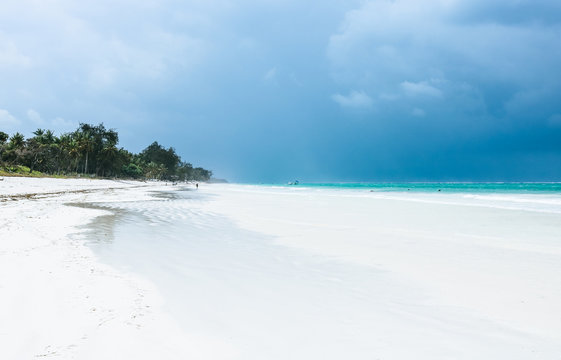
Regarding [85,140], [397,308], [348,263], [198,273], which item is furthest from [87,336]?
[85,140]

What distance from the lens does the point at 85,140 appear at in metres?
101

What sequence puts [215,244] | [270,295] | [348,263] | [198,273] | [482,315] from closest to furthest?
[482,315]
[270,295]
[198,273]
[348,263]
[215,244]

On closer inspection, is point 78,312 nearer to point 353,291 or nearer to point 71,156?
point 353,291

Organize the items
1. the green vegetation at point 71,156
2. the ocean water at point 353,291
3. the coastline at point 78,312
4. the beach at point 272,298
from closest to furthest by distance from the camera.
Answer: the coastline at point 78,312
the beach at point 272,298
the ocean water at point 353,291
the green vegetation at point 71,156

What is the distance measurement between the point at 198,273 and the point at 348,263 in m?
3.73

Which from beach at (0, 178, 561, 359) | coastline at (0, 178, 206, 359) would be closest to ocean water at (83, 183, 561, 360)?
beach at (0, 178, 561, 359)

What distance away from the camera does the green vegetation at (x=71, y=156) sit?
81.3 m

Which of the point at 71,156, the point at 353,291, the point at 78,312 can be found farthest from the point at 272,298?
the point at 71,156

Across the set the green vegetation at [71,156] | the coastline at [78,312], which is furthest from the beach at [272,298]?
the green vegetation at [71,156]

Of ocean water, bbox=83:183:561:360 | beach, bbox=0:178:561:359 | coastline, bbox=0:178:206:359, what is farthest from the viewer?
ocean water, bbox=83:183:561:360

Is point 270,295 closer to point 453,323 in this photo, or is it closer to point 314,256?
point 453,323

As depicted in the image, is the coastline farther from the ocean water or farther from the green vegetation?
the green vegetation

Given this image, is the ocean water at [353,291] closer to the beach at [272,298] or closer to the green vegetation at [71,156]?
the beach at [272,298]

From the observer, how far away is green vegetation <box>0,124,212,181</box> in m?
81.3
